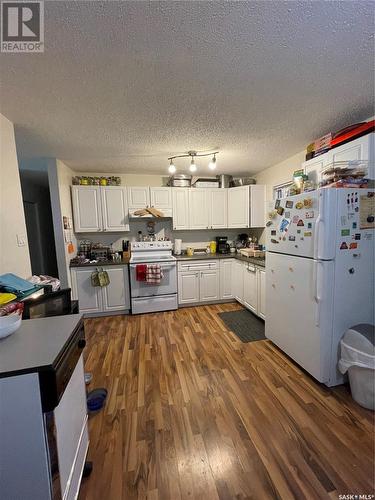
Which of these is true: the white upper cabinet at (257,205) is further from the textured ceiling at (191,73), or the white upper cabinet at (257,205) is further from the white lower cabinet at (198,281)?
the textured ceiling at (191,73)

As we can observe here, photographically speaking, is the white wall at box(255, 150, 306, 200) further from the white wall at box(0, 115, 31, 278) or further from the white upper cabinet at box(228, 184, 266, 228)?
the white wall at box(0, 115, 31, 278)

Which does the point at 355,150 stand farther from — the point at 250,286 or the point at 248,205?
the point at 250,286

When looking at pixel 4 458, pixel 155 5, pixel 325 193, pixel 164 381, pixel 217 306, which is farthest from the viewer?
pixel 217 306

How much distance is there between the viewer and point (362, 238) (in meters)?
1.70

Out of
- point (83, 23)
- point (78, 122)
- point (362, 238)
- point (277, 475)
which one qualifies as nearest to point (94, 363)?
Result: point (277, 475)

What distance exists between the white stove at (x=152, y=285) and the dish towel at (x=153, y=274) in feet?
0.34

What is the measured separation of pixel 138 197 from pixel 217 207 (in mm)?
1421

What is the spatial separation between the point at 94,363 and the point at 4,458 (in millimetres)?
1559

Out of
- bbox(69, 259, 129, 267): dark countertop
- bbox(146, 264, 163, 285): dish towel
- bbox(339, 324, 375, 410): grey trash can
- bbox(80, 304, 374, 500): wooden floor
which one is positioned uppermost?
bbox(69, 259, 129, 267): dark countertop

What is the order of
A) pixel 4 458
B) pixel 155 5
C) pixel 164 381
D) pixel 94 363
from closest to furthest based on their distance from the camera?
pixel 4 458 < pixel 155 5 < pixel 164 381 < pixel 94 363

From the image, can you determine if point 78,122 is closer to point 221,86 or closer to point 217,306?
point 221,86

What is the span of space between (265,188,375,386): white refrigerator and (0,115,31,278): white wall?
2514mm

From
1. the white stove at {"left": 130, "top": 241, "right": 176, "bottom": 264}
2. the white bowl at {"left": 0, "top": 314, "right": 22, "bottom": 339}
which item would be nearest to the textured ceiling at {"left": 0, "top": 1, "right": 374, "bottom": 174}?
the white bowl at {"left": 0, "top": 314, "right": 22, "bottom": 339}

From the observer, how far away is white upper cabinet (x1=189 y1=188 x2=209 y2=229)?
3715mm
